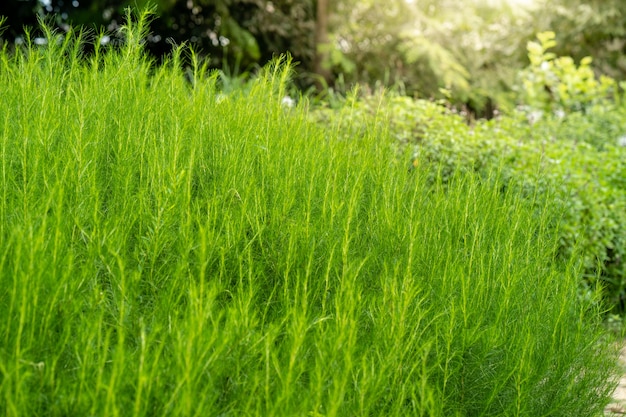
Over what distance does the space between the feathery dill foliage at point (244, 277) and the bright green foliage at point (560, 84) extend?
753 cm

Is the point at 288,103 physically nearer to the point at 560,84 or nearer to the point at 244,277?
the point at 244,277

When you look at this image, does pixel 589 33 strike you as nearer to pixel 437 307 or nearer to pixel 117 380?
pixel 437 307

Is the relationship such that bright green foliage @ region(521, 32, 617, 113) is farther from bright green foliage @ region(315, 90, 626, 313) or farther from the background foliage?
bright green foliage @ region(315, 90, 626, 313)

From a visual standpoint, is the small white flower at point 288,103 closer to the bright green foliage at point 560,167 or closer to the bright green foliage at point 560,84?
the bright green foliage at point 560,167

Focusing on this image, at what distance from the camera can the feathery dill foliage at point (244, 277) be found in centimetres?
201

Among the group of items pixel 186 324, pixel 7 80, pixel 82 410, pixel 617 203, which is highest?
pixel 7 80

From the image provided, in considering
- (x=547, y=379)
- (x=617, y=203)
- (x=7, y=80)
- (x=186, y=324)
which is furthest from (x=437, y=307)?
(x=617, y=203)

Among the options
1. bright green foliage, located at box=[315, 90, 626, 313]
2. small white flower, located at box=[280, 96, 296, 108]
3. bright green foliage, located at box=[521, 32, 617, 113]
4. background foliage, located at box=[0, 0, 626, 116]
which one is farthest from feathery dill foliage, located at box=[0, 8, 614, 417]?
bright green foliage, located at box=[521, 32, 617, 113]

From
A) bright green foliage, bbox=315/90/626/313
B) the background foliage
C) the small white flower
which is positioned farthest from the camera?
the background foliage

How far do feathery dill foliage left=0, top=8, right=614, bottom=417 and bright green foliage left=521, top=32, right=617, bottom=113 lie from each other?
24.7 feet

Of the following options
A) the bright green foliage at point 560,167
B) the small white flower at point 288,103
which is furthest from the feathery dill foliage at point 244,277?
the bright green foliage at point 560,167

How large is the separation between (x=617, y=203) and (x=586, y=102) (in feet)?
18.3

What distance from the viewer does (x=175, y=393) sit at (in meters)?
1.81

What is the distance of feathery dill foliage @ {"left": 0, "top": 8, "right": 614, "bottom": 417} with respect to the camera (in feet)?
6.58
